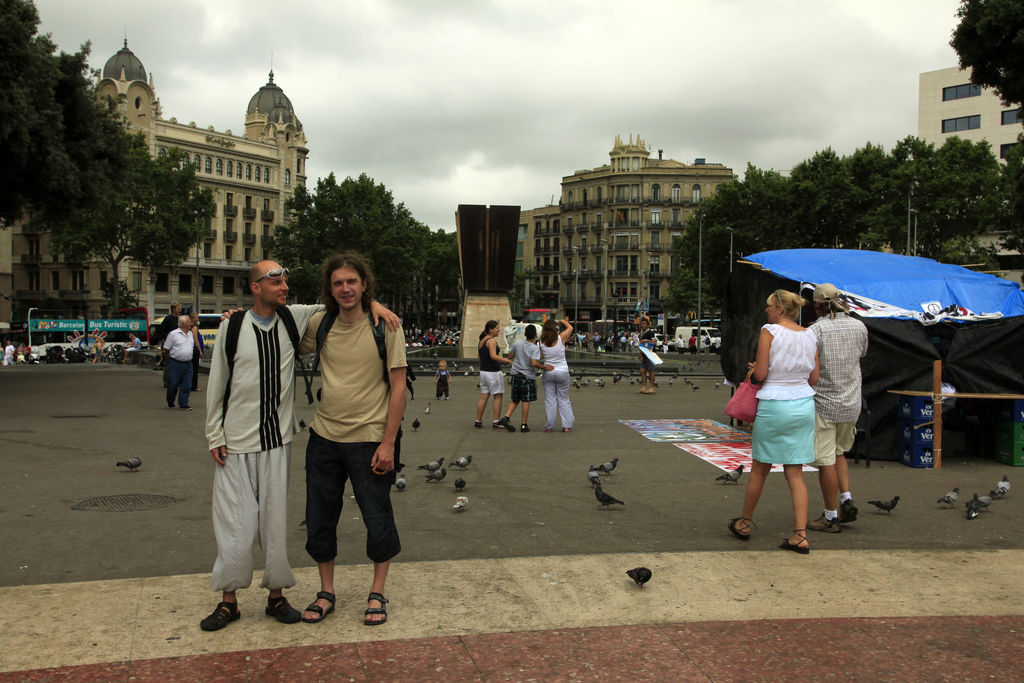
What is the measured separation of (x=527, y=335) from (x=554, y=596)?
26.2 feet

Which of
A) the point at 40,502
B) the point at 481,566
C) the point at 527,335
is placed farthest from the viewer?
the point at 527,335

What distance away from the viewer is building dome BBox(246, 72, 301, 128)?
9831 cm

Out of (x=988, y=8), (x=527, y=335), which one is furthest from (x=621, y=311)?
(x=527, y=335)

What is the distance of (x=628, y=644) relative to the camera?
409 centimetres

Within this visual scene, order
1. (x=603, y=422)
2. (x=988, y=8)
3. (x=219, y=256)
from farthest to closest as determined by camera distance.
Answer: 1. (x=219, y=256)
2. (x=988, y=8)
3. (x=603, y=422)

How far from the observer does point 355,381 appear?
4.31m

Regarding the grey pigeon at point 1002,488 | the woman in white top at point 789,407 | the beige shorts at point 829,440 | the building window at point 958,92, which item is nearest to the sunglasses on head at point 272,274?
the woman in white top at point 789,407

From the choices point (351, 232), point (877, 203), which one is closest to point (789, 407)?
point (877, 203)

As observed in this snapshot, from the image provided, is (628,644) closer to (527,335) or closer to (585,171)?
(527,335)

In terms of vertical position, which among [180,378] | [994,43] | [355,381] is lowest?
[180,378]

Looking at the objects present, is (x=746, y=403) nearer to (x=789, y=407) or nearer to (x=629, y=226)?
(x=789, y=407)

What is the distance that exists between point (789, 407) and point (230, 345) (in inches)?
146

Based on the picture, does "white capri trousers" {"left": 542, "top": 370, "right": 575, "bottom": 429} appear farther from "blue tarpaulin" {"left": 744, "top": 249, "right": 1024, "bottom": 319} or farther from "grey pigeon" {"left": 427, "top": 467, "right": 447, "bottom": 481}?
"grey pigeon" {"left": 427, "top": 467, "right": 447, "bottom": 481}

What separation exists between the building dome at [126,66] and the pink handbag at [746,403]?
8566 cm
